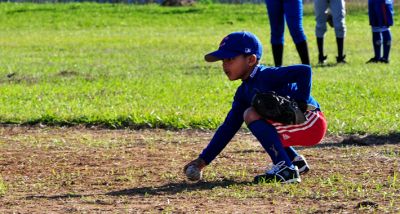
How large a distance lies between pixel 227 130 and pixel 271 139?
408 mm

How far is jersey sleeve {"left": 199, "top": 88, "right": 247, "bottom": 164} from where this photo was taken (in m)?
7.05

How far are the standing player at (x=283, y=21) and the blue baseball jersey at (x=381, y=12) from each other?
3.80 metres

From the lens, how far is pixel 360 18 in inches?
1204

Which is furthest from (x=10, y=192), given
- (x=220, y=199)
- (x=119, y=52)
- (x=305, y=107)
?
(x=119, y=52)

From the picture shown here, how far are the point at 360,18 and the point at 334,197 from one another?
24.9 metres

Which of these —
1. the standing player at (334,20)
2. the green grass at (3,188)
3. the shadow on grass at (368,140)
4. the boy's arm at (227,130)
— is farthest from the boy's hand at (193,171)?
the standing player at (334,20)

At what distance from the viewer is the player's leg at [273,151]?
6.73 m

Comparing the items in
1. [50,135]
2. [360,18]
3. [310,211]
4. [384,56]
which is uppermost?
[310,211]

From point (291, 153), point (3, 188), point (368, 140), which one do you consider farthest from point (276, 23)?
point (3, 188)

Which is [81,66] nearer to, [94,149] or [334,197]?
[94,149]

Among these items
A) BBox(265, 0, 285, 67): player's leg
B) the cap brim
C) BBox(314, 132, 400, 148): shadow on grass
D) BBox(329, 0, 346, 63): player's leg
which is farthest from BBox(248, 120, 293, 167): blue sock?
BBox(329, 0, 346, 63): player's leg

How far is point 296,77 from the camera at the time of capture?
6.65 meters

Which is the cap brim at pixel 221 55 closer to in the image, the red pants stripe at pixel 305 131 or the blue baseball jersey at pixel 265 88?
the blue baseball jersey at pixel 265 88

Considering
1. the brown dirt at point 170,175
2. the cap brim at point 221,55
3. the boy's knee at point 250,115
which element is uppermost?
the cap brim at point 221,55
